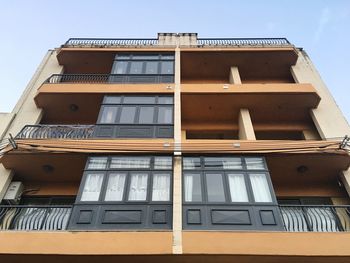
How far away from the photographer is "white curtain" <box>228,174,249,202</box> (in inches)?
Result: 363

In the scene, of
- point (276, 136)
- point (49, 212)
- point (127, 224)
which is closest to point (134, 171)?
point (127, 224)

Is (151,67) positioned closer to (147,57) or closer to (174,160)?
(147,57)

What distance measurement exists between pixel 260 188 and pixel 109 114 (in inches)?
257

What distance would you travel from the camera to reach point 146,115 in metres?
12.3

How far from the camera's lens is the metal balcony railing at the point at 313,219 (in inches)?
361

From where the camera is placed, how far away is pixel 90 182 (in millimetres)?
9695

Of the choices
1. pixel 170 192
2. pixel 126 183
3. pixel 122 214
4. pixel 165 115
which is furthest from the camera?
pixel 165 115

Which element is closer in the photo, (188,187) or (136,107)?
(188,187)

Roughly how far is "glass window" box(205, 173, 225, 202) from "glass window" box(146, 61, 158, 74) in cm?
680

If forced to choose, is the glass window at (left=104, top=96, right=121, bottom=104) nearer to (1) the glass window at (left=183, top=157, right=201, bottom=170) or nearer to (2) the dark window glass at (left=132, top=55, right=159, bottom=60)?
(2) the dark window glass at (left=132, top=55, right=159, bottom=60)

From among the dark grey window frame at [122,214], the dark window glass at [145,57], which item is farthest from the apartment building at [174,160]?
the dark window glass at [145,57]

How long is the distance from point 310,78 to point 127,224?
37.7 feet

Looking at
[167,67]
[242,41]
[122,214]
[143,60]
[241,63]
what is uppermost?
[242,41]

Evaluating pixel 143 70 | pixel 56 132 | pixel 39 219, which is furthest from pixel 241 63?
pixel 39 219
